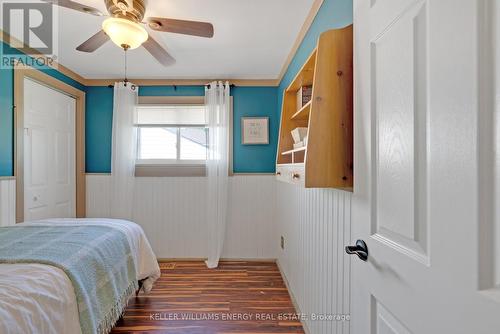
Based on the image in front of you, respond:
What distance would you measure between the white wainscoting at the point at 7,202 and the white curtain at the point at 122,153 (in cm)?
93

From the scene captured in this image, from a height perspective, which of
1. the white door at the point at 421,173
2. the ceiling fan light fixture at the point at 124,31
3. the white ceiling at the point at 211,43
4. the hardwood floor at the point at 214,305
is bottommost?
the hardwood floor at the point at 214,305

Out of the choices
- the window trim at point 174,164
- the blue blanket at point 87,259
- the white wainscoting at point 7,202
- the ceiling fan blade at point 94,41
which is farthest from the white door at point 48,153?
the ceiling fan blade at point 94,41

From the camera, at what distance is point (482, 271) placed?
44cm

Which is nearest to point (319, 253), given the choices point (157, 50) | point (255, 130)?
point (157, 50)

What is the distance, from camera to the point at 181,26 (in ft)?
5.32

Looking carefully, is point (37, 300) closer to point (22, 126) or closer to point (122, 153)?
point (22, 126)

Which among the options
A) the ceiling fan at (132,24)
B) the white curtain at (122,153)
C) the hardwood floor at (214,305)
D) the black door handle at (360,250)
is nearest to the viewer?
the black door handle at (360,250)

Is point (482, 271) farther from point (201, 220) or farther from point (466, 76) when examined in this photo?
point (201, 220)

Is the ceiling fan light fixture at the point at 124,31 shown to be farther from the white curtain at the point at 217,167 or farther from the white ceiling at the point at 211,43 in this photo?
the white curtain at the point at 217,167

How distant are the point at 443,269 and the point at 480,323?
0.10 metres

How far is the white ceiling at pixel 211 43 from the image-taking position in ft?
5.94

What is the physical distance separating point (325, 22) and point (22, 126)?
279 centimetres

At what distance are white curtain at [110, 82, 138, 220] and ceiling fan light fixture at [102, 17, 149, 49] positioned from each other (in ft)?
5.20

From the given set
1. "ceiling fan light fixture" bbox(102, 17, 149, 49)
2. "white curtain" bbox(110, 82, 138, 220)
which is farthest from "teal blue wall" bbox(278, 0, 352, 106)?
"white curtain" bbox(110, 82, 138, 220)
